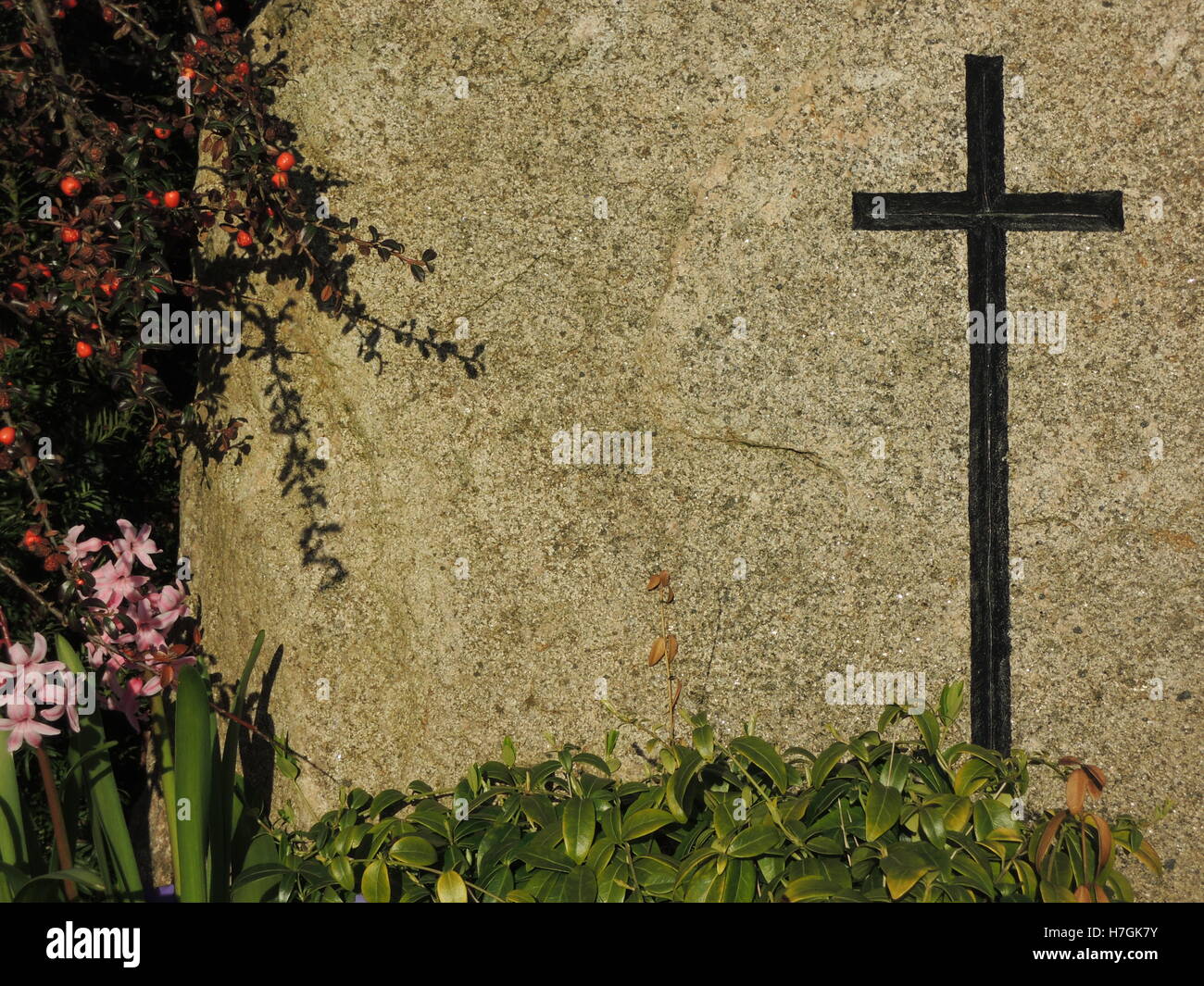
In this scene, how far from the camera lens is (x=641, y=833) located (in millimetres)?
1943

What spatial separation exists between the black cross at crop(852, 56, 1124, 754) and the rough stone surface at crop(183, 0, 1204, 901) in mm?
38

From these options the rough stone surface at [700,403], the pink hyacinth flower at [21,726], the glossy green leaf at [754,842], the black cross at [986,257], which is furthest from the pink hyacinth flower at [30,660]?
the black cross at [986,257]

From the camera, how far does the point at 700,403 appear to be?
7.77 feet

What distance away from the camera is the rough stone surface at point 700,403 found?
234cm

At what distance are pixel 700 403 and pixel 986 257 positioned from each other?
0.77m

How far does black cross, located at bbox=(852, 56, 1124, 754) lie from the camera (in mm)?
2354

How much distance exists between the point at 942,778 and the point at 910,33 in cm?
173

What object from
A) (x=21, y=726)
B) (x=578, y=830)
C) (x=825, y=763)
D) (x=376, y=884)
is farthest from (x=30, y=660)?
(x=825, y=763)

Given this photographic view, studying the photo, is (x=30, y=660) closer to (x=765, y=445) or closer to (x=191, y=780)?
(x=191, y=780)

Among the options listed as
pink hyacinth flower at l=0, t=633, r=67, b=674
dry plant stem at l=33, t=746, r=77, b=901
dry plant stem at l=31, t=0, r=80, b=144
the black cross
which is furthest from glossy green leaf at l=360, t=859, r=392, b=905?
dry plant stem at l=31, t=0, r=80, b=144

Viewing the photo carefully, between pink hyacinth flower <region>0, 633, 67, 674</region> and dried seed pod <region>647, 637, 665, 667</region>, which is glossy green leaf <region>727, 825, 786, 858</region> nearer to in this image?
dried seed pod <region>647, 637, 665, 667</region>

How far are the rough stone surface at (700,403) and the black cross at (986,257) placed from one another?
0.04 metres

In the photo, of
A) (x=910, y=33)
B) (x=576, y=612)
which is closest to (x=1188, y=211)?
(x=910, y=33)
